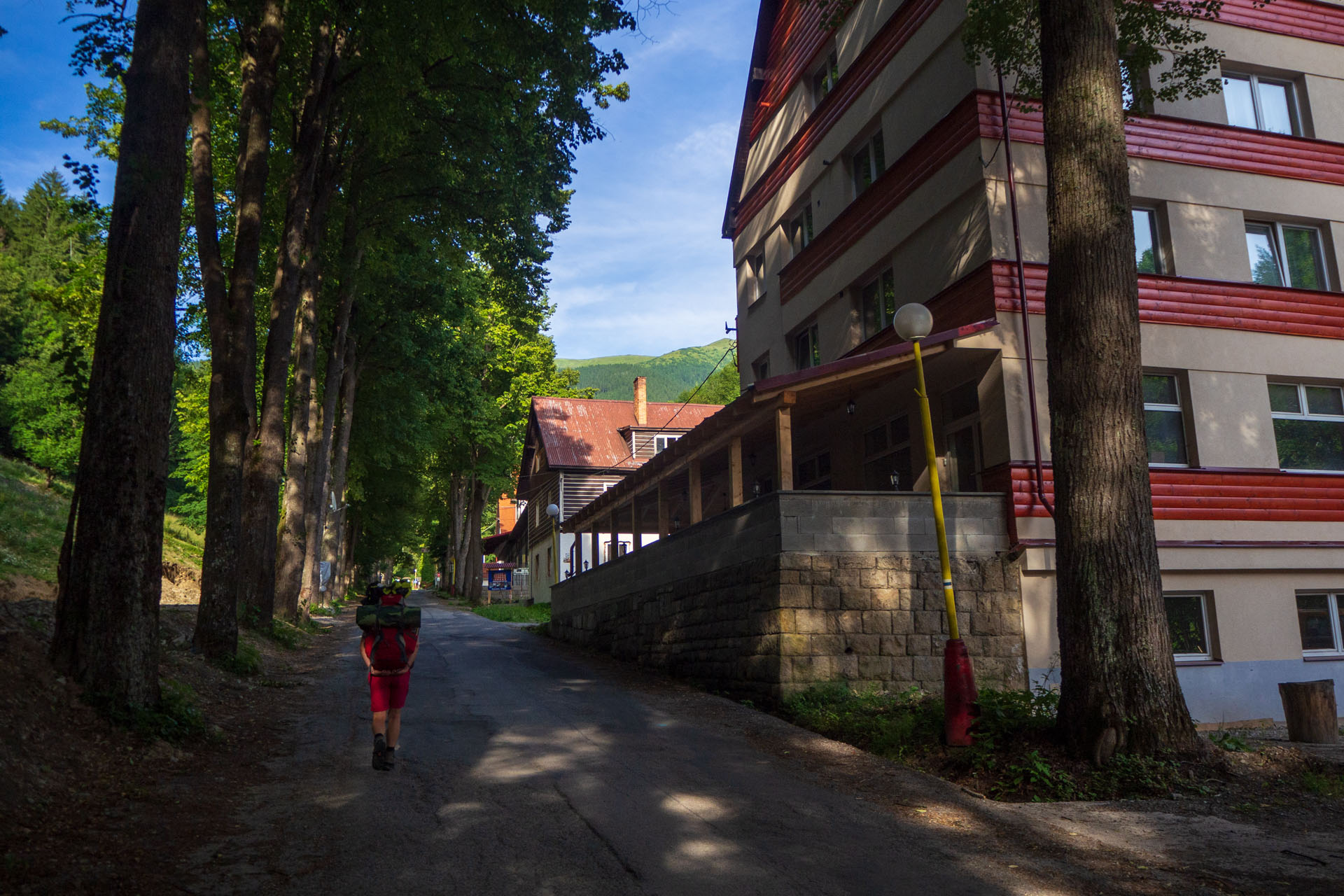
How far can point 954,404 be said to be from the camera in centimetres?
1538

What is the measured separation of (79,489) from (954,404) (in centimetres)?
1217

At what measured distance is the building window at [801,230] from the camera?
20.9 m

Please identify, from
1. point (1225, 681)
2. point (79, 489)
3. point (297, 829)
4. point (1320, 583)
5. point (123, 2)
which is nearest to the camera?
point (297, 829)

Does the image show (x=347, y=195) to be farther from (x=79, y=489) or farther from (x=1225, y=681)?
(x=1225, y=681)

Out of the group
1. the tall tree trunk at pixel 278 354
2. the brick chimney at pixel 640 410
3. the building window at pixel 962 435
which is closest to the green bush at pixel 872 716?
the building window at pixel 962 435

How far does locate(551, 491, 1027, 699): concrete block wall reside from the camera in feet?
39.5

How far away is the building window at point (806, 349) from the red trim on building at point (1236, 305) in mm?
6696

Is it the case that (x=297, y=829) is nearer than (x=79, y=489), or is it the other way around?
(x=297, y=829)

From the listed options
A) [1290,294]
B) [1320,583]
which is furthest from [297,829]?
[1290,294]

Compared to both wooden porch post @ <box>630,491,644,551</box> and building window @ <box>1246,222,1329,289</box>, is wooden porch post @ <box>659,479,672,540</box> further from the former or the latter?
building window @ <box>1246,222,1329,289</box>

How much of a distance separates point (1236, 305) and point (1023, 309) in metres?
4.36

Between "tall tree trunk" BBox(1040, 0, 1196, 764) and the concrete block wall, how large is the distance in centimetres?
372

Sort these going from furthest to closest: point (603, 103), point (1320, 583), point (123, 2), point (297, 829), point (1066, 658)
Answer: point (603, 103)
point (1320, 583)
point (123, 2)
point (1066, 658)
point (297, 829)

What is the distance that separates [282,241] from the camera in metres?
16.7
